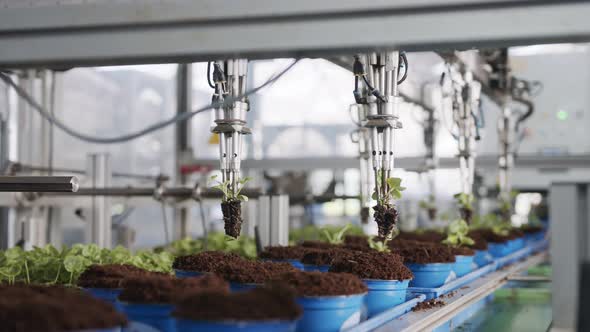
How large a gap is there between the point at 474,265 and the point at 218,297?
2.48 meters

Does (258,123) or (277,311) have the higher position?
(258,123)

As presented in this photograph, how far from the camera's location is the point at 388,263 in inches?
88.1

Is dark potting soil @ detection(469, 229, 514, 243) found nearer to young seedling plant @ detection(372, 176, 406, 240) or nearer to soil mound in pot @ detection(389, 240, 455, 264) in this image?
soil mound in pot @ detection(389, 240, 455, 264)

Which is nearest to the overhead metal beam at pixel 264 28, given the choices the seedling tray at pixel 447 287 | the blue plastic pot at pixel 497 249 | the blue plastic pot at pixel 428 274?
the seedling tray at pixel 447 287

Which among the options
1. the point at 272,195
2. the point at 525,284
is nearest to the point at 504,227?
the point at 525,284

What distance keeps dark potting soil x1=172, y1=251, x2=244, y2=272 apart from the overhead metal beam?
78cm

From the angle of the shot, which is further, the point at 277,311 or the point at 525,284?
the point at 525,284

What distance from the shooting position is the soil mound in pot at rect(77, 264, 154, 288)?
1.92 meters

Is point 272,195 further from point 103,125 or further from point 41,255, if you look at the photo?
point 103,125

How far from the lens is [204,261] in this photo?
220cm

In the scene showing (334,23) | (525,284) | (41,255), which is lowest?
(525,284)

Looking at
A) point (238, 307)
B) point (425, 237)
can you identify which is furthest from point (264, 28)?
point (425, 237)

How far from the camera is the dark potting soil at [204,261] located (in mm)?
2162

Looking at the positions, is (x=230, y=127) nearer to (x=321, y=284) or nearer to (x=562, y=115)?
(x=321, y=284)
